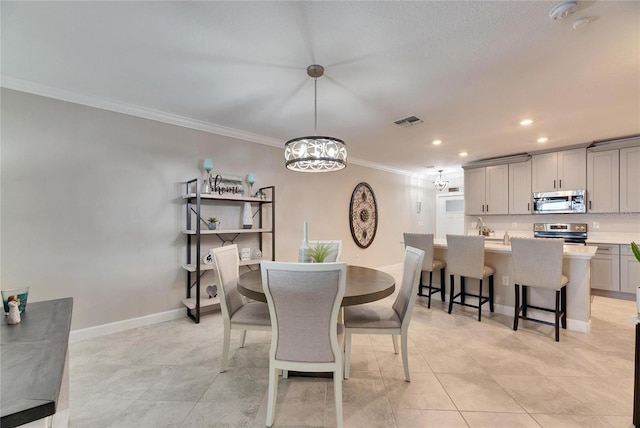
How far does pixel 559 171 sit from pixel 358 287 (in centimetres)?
495

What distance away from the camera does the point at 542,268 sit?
2865mm

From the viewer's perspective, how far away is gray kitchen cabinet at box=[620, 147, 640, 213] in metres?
4.12

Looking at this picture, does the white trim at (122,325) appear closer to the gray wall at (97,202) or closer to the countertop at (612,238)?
the gray wall at (97,202)

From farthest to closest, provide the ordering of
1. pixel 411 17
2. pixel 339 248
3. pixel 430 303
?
pixel 430 303 < pixel 339 248 < pixel 411 17

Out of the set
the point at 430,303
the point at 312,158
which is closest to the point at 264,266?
the point at 312,158

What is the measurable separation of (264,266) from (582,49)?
268 centimetres

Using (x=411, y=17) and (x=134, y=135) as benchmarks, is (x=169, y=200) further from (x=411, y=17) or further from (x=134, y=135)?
(x=411, y=17)

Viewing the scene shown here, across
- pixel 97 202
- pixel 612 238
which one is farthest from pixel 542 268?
pixel 97 202

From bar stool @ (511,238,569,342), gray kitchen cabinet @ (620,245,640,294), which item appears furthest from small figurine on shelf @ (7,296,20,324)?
gray kitchen cabinet @ (620,245,640,294)

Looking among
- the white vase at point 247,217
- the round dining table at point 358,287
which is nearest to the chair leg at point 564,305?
the round dining table at point 358,287

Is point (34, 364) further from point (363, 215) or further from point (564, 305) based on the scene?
point (363, 215)

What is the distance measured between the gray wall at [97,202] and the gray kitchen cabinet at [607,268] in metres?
5.50

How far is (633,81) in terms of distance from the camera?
8.00 feet

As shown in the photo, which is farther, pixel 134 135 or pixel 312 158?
pixel 134 135
